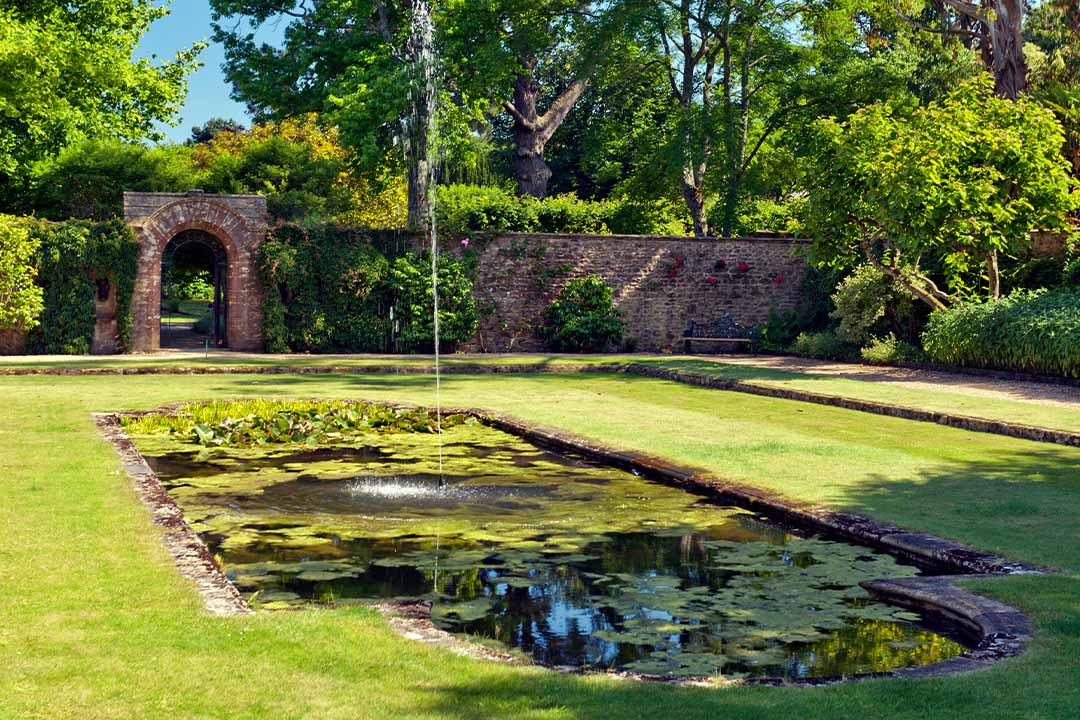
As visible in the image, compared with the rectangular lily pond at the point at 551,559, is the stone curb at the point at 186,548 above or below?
above

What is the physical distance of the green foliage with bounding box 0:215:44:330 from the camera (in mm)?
23188

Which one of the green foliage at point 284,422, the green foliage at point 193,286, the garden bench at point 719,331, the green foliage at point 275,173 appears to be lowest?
the green foliage at point 284,422

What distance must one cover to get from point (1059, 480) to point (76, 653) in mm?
7941

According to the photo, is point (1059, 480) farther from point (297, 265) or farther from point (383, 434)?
point (297, 265)

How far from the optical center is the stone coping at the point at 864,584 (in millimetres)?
5047

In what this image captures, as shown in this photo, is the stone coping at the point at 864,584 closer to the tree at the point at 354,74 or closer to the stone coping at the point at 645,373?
the stone coping at the point at 645,373

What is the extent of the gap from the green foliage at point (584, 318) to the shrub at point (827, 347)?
15.0 feet

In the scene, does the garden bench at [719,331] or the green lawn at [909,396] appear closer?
the green lawn at [909,396]

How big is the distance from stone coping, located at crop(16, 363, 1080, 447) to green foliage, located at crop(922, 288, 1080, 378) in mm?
4367

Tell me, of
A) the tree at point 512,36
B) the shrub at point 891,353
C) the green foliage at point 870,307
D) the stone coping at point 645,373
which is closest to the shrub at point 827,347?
the green foliage at point 870,307

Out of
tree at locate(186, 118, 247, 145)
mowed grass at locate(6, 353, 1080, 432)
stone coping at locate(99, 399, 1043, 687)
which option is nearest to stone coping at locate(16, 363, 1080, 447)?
mowed grass at locate(6, 353, 1080, 432)

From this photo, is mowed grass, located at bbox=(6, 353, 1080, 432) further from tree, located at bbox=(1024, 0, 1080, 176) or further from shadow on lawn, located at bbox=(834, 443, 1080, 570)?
tree, located at bbox=(1024, 0, 1080, 176)

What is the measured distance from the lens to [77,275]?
25.4m

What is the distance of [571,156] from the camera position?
44438mm
